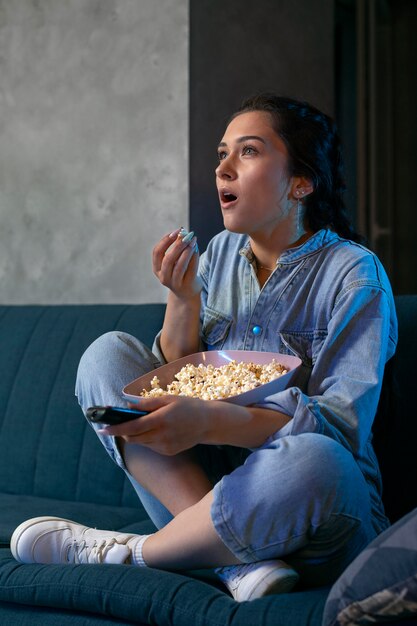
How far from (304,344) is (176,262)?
28cm

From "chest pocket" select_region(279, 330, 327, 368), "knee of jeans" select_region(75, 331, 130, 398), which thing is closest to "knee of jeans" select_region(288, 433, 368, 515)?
"chest pocket" select_region(279, 330, 327, 368)

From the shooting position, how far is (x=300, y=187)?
5.30ft

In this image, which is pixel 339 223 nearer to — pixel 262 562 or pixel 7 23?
pixel 262 562

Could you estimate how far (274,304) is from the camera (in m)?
1.56

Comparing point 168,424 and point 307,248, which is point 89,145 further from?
point 168,424

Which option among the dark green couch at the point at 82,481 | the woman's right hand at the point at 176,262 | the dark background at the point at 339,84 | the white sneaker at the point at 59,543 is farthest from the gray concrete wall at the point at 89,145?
the white sneaker at the point at 59,543

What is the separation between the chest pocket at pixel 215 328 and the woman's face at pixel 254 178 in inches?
7.0

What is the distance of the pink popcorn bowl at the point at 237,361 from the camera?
4.19 ft

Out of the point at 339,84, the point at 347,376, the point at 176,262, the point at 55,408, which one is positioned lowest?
the point at 55,408

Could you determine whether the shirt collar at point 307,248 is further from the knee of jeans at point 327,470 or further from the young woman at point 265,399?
the knee of jeans at point 327,470

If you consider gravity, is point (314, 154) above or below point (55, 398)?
above

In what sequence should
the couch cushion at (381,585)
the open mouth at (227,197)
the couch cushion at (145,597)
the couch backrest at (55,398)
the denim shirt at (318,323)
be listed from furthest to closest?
the couch backrest at (55,398), the open mouth at (227,197), the denim shirt at (318,323), the couch cushion at (145,597), the couch cushion at (381,585)

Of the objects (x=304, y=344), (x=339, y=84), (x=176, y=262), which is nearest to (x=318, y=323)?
(x=304, y=344)

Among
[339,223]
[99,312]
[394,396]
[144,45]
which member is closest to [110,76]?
[144,45]
